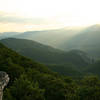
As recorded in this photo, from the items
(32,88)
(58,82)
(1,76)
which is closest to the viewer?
(1,76)

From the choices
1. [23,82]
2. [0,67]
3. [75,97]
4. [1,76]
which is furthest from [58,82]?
[1,76]

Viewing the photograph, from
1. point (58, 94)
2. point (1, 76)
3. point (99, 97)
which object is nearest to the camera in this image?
point (1, 76)

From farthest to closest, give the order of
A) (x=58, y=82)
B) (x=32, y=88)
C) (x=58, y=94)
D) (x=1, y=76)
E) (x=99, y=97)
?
(x=58, y=82) → (x=58, y=94) → (x=99, y=97) → (x=32, y=88) → (x=1, y=76)

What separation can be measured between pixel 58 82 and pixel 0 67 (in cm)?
1971

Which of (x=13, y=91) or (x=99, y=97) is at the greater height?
(x=13, y=91)

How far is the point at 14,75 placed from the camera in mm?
51531

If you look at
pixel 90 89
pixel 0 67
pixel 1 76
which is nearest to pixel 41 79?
pixel 0 67

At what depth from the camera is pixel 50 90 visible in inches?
1688

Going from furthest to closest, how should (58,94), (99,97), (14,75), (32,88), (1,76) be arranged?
1. (14,75)
2. (58,94)
3. (99,97)
4. (32,88)
5. (1,76)

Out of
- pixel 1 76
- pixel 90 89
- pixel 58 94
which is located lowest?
pixel 58 94

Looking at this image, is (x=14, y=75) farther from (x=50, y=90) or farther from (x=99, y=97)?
(x=99, y=97)

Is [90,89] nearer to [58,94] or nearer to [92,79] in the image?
[58,94]

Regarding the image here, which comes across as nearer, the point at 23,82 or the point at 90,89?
the point at 23,82

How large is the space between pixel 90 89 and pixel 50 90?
38.9 feet
